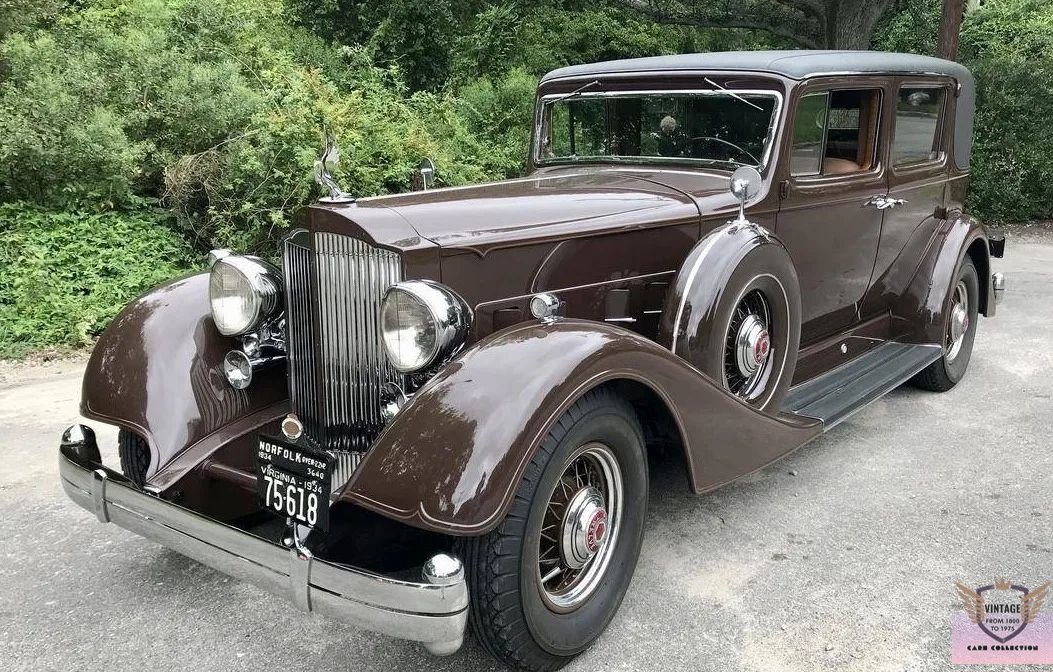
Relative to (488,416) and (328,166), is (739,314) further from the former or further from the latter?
(328,166)

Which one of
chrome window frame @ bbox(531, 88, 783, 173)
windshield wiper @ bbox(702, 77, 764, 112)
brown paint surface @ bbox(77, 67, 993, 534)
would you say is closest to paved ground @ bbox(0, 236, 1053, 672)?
brown paint surface @ bbox(77, 67, 993, 534)

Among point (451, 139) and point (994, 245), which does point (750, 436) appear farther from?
point (451, 139)

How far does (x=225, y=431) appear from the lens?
2898 mm

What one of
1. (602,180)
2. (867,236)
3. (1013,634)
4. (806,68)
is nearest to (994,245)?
(867,236)

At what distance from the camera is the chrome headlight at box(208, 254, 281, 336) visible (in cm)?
290

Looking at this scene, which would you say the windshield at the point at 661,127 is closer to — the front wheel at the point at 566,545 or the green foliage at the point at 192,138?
the front wheel at the point at 566,545

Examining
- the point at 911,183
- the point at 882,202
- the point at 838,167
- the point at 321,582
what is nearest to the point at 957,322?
the point at 911,183

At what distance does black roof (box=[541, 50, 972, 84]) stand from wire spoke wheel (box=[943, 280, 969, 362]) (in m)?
1.32

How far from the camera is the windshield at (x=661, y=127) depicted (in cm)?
372

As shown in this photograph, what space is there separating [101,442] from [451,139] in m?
5.21

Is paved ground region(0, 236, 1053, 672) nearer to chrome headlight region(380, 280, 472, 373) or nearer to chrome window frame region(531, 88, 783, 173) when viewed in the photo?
chrome headlight region(380, 280, 472, 373)

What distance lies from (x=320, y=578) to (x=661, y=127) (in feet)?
8.64

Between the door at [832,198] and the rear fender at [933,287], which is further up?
the door at [832,198]

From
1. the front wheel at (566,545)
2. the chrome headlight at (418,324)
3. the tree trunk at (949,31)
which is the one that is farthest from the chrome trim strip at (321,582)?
the tree trunk at (949,31)
